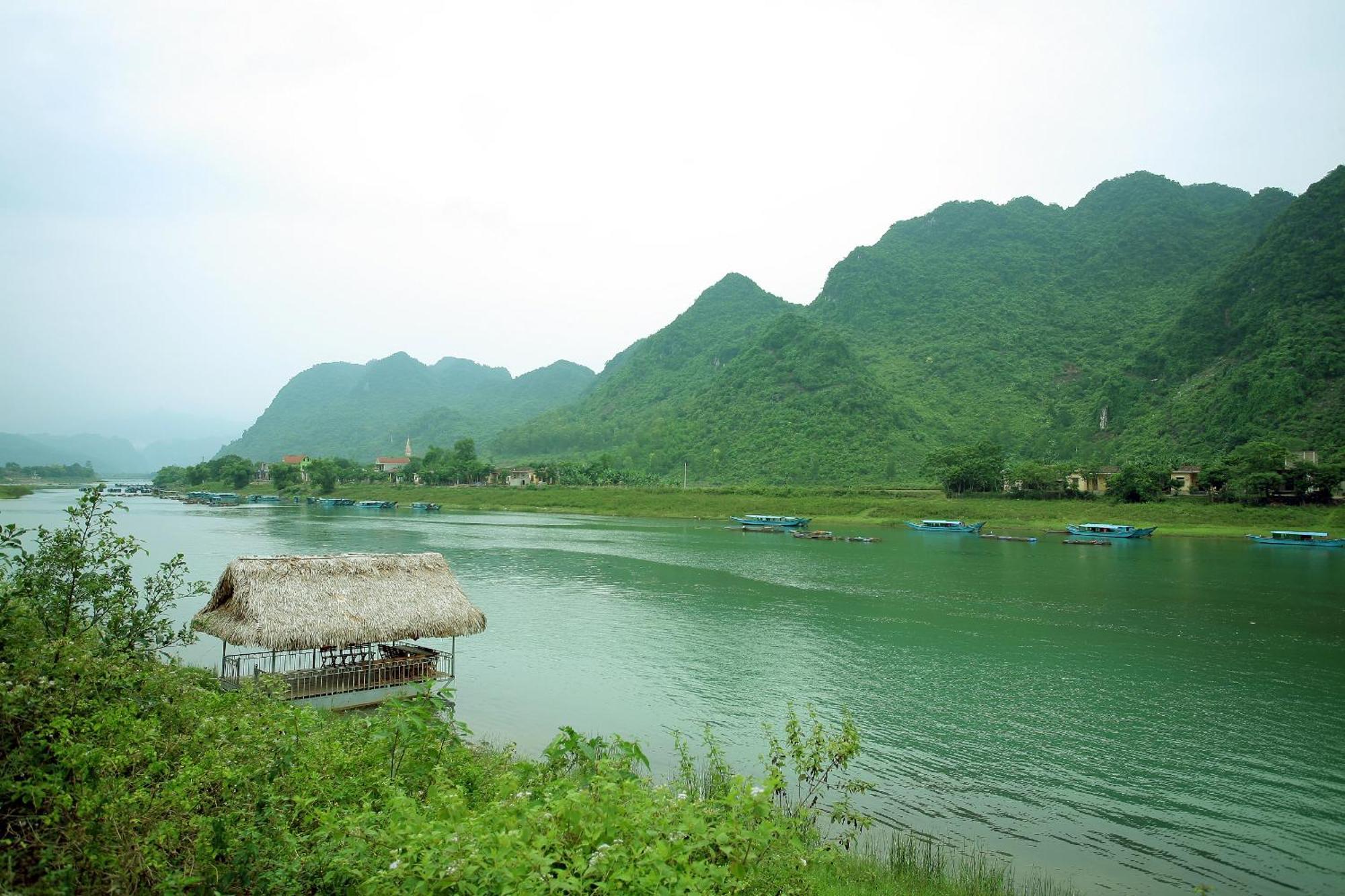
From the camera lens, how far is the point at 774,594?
3084cm

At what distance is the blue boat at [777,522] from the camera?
6281 centimetres

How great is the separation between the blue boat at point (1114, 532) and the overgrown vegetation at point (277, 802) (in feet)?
178

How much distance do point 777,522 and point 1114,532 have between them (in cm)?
A: 2524

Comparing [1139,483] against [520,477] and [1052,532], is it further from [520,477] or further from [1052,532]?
[520,477]

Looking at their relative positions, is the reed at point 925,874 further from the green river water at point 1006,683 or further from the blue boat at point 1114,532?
the blue boat at point 1114,532

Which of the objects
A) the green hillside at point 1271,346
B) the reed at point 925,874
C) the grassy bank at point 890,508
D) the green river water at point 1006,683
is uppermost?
the green hillside at point 1271,346

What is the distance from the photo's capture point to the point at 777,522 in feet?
210

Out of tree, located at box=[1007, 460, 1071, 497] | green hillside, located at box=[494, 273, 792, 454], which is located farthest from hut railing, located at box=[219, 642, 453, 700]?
green hillside, located at box=[494, 273, 792, 454]

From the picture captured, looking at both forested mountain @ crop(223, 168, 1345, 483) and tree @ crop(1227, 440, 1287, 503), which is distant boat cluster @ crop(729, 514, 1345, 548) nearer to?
tree @ crop(1227, 440, 1287, 503)


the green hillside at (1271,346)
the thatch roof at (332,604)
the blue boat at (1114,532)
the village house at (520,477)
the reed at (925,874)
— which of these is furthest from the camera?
the village house at (520,477)

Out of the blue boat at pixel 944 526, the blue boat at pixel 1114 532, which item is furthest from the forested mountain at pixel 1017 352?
the blue boat at pixel 944 526

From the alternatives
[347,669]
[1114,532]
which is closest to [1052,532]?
[1114,532]

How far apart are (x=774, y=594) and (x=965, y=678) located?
41.3 ft

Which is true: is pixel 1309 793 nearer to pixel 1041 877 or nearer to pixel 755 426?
pixel 1041 877
